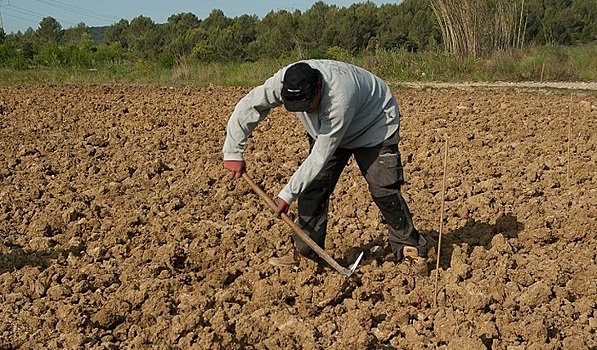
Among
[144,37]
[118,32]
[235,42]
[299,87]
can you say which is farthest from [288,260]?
[118,32]

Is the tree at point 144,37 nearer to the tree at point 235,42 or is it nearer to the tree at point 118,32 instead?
the tree at point 118,32

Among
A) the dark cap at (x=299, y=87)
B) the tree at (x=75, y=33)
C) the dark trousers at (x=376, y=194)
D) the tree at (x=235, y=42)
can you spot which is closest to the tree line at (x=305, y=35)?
the tree at (x=235, y=42)

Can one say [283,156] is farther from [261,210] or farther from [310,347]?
[310,347]

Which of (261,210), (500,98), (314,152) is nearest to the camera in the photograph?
(314,152)

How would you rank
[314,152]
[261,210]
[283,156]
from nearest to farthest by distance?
1. [314,152]
2. [261,210]
3. [283,156]

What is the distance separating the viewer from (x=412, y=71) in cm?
1756

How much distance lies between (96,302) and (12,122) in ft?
22.9

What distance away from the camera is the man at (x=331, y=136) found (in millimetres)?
3963

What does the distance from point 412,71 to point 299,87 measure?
1420 cm

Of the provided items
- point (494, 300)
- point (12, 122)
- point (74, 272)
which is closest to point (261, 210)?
point (74, 272)

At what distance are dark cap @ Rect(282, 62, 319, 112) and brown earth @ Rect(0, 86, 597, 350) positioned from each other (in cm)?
116

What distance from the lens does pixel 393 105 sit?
447cm

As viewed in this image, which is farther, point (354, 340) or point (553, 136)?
point (553, 136)

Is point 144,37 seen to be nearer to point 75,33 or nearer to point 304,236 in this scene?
point 75,33
